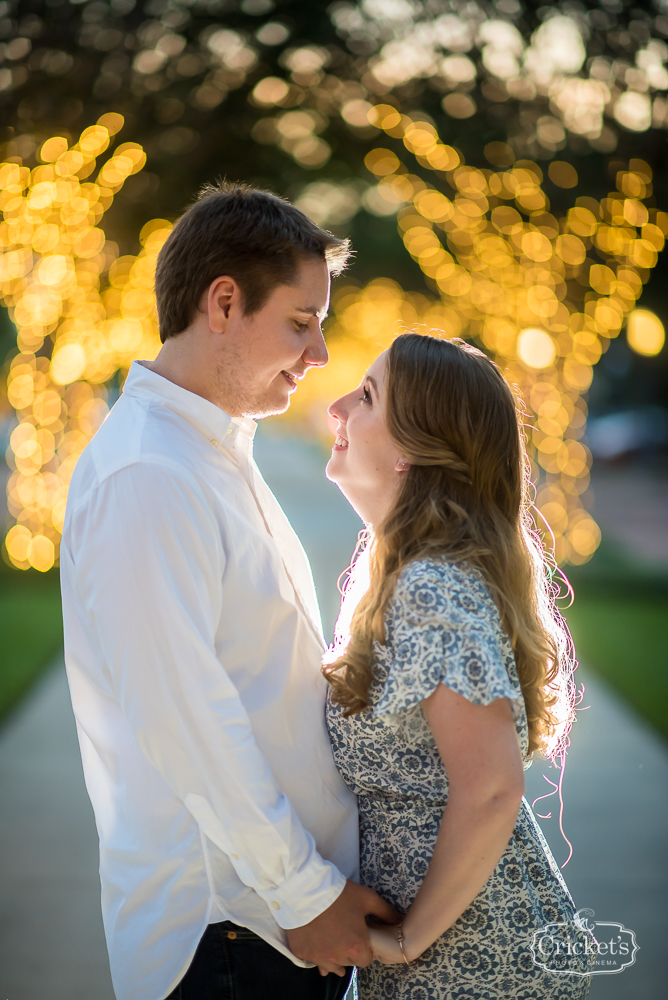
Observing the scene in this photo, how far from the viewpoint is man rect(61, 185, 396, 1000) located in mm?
1661

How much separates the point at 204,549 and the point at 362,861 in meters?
0.89

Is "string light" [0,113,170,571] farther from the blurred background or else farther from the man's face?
the man's face

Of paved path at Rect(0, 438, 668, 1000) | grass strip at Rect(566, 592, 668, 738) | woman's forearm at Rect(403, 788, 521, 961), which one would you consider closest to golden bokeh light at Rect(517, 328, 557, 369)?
grass strip at Rect(566, 592, 668, 738)

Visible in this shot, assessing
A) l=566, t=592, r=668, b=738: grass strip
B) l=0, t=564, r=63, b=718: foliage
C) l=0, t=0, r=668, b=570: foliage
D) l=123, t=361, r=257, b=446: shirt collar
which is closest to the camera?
l=123, t=361, r=257, b=446: shirt collar

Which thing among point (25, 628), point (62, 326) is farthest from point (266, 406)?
point (62, 326)

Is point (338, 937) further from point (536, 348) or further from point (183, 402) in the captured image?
point (536, 348)

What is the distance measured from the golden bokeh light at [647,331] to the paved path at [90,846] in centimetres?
370

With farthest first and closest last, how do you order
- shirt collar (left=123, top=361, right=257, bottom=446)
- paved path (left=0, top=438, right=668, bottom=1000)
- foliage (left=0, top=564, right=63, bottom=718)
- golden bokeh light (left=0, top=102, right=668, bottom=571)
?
golden bokeh light (left=0, top=102, right=668, bottom=571)
foliage (left=0, top=564, right=63, bottom=718)
paved path (left=0, top=438, right=668, bottom=1000)
shirt collar (left=123, top=361, right=257, bottom=446)

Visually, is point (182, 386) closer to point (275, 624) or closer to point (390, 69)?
point (275, 624)

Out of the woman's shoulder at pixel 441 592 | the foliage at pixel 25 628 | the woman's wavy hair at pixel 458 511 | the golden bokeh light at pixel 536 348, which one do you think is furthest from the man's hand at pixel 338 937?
the golden bokeh light at pixel 536 348

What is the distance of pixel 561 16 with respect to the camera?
629 centimetres

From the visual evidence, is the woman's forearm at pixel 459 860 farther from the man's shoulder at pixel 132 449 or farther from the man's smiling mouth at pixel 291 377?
the man's smiling mouth at pixel 291 377

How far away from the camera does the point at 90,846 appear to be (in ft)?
13.1

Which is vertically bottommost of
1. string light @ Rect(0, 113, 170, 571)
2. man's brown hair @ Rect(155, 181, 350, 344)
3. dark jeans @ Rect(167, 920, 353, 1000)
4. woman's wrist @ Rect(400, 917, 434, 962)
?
string light @ Rect(0, 113, 170, 571)
